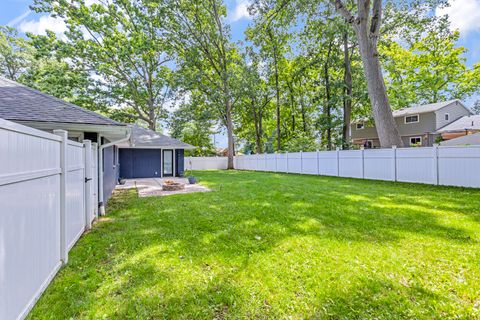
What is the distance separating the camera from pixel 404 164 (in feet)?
30.3

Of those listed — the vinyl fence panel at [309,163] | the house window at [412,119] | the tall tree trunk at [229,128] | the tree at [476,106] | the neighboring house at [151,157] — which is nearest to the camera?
the vinyl fence panel at [309,163]

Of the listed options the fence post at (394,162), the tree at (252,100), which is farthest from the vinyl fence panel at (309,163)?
the tree at (252,100)

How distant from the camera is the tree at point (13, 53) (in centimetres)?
2034

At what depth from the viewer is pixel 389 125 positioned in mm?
9930

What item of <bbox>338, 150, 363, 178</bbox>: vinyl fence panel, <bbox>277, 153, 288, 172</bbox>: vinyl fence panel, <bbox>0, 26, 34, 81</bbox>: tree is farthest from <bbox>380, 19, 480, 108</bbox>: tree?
<bbox>0, 26, 34, 81</bbox>: tree

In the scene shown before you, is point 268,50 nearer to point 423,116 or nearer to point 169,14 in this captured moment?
point 169,14

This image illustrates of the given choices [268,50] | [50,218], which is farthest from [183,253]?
[268,50]

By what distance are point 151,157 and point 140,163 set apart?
737mm

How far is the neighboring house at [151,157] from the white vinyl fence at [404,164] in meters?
7.89

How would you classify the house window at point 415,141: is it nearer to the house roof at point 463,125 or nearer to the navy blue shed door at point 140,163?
the house roof at point 463,125

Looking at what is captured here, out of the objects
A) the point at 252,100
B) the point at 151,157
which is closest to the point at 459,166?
the point at 151,157

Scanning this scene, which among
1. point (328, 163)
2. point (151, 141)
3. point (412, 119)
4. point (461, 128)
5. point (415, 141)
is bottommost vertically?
point (328, 163)

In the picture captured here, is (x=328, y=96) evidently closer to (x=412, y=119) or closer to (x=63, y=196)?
(x=412, y=119)

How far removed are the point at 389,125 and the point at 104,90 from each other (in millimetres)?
18934
